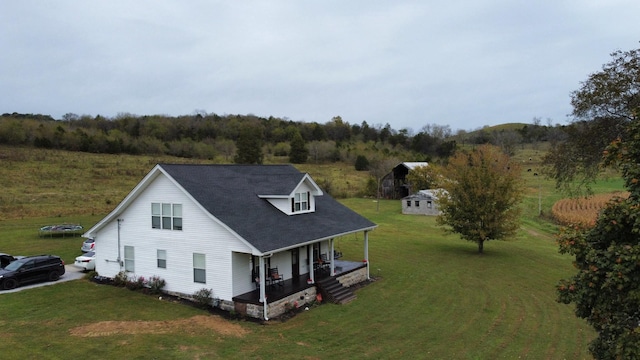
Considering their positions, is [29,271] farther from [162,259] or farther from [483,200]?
[483,200]

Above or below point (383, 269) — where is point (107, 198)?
above

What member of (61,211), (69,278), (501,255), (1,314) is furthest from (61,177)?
(501,255)

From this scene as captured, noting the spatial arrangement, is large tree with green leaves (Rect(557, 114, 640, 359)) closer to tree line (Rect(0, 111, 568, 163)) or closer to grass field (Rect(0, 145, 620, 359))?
grass field (Rect(0, 145, 620, 359))

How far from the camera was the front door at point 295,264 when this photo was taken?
22.2m

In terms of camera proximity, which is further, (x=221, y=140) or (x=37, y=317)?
(x=221, y=140)

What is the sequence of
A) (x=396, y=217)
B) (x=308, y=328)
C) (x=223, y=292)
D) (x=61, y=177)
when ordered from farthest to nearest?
(x=61, y=177) < (x=396, y=217) < (x=223, y=292) < (x=308, y=328)

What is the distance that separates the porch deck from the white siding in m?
0.61

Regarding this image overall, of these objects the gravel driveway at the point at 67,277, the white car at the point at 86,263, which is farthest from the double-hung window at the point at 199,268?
the white car at the point at 86,263

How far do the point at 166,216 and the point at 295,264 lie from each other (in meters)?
6.72

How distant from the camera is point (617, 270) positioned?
8.02 m

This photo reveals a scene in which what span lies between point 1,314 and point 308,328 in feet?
39.7

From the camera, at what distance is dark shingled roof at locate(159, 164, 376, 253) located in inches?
750

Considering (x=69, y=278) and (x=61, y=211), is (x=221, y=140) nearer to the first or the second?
(x=61, y=211)

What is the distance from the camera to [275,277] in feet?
66.2
